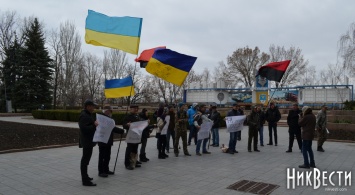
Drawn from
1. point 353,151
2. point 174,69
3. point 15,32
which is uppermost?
point 15,32

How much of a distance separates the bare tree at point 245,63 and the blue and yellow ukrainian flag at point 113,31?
180 feet

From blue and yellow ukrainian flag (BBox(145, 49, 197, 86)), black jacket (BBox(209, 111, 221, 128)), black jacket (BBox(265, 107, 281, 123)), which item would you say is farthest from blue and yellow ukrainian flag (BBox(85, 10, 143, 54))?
black jacket (BBox(265, 107, 281, 123))

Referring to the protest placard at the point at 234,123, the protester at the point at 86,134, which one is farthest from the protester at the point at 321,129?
the protester at the point at 86,134

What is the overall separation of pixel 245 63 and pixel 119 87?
5578cm

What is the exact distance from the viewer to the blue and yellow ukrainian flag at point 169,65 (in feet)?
31.4

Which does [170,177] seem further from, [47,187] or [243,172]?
[47,187]

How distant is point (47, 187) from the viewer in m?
6.27

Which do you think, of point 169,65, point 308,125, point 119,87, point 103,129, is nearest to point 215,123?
point 169,65

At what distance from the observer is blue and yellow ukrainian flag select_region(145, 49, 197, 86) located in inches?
377

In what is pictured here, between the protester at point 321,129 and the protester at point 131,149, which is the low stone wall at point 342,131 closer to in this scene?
the protester at point 321,129

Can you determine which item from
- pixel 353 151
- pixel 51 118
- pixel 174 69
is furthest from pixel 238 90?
pixel 174 69

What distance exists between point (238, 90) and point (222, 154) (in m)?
36.9

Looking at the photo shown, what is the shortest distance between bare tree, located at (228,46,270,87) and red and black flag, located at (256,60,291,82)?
48402 millimetres

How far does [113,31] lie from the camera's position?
8.09 meters
